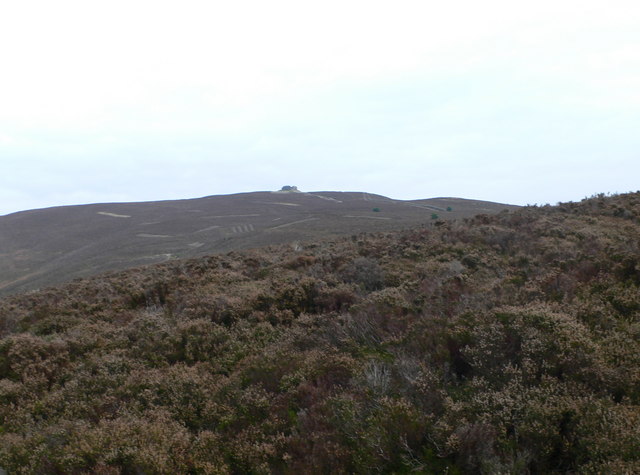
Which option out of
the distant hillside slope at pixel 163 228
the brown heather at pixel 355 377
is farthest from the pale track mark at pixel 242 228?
the brown heather at pixel 355 377

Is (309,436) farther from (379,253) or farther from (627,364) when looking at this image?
(379,253)

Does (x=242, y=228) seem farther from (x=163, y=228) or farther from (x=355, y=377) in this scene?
(x=355, y=377)

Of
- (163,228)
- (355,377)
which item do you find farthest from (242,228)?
(355,377)

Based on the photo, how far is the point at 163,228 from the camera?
53.6 m

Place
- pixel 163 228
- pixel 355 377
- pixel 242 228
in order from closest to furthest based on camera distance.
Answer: pixel 355 377 → pixel 242 228 → pixel 163 228

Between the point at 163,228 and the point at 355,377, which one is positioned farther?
the point at 163,228

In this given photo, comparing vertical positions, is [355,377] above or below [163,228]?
below

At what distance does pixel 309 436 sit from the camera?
13.0 ft

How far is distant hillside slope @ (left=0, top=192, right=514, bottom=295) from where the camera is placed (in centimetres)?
3612

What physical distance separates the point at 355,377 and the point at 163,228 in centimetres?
5289

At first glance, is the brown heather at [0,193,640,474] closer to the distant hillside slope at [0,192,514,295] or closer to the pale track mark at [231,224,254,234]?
the distant hillside slope at [0,192,514,295]

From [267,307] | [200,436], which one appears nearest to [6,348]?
[267,307]

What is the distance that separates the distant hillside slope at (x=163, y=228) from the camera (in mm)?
36125

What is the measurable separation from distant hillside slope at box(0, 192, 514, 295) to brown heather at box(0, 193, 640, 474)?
24.4m
